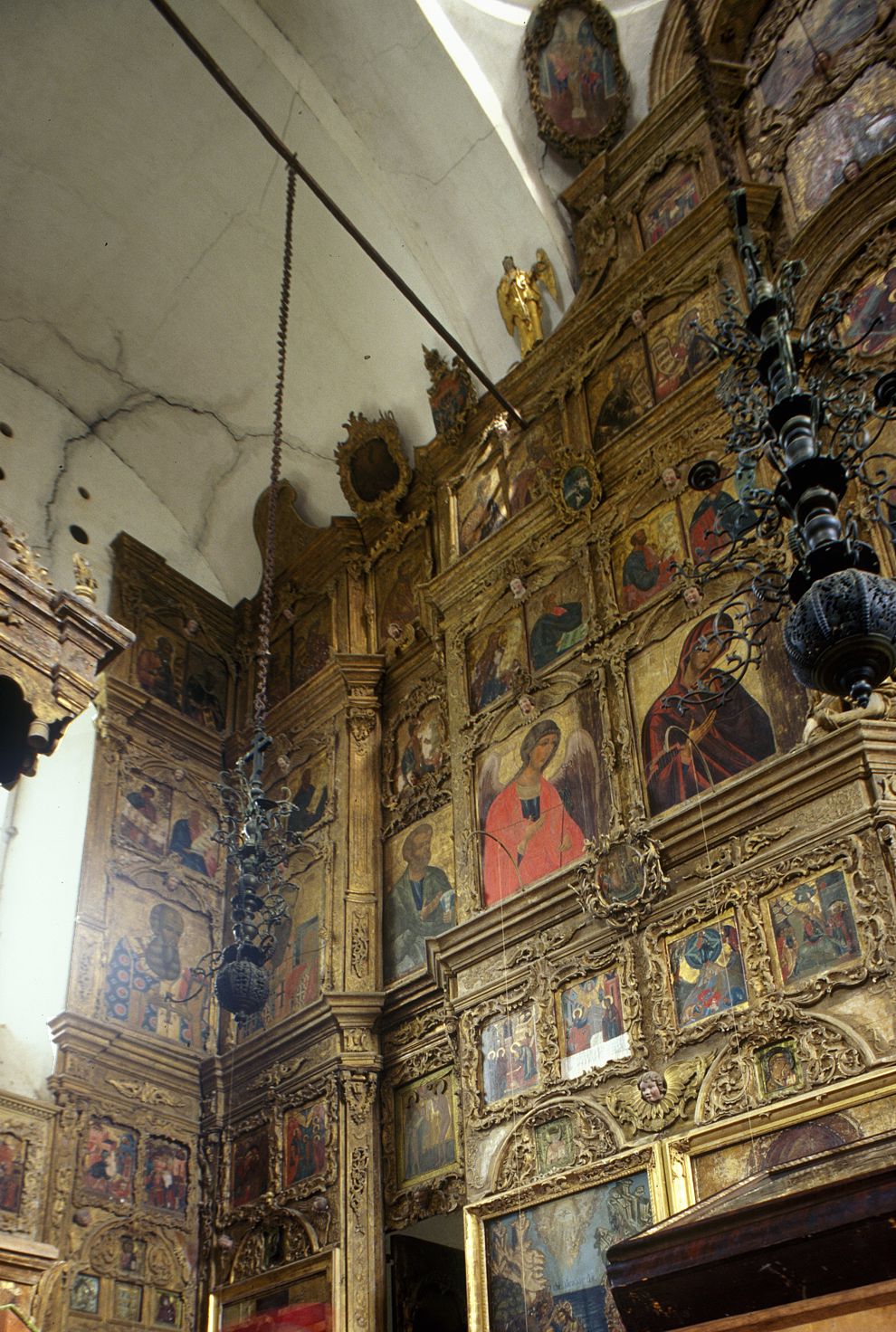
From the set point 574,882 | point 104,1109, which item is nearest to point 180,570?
point 104,1109

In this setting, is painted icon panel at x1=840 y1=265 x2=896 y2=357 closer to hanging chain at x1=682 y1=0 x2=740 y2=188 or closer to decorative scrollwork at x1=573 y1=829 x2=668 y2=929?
hanging chain at x1=682 y1=0 x2=740 y2=188

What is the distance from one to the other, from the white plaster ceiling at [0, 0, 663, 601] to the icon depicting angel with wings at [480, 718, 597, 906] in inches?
177

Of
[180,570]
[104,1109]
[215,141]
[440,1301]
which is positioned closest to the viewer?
[440,1301]

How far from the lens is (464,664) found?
1127 centimetres

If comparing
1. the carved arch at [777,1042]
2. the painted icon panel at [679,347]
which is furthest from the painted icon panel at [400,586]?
the carved arch at [777,1042]

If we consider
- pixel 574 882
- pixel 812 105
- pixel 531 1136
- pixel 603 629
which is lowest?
pixel 531 1136

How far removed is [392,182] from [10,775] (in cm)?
901

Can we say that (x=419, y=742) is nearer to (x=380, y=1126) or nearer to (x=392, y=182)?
(x=380, y=1126)

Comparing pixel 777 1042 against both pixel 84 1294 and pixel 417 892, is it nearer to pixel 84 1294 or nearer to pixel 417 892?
pixel 417 892

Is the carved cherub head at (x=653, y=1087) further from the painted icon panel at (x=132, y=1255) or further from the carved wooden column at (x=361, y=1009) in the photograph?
the painted icon panel at (x=132, y=1255)

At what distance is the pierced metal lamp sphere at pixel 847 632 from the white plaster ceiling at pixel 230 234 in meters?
8.49

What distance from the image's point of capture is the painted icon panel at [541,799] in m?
9.41

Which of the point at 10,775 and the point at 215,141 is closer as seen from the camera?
the point at 10,775

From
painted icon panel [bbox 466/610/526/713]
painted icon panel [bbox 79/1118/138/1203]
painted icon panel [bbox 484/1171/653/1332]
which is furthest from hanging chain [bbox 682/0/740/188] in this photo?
painted icon panel [bbox 79/1118/138/1203]
